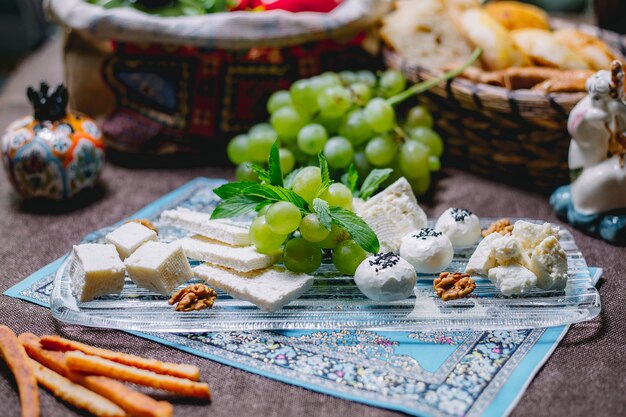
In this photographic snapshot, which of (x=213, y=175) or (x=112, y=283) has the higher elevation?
(x=112, y=283)

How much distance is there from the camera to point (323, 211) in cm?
84

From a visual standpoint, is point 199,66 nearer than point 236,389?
No

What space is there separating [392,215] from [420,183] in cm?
28

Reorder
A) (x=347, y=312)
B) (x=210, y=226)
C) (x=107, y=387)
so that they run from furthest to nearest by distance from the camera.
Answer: (x=210, y=226) < (x=347, y=312) < (x=107, y=387)

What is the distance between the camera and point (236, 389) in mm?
716

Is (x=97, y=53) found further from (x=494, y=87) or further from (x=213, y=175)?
(x=494, y=87)

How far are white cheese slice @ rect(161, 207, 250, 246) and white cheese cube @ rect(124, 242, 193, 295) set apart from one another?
6 centimetres

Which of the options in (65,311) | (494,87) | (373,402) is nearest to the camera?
(373,402)

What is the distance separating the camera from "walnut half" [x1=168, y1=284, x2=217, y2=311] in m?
0.81

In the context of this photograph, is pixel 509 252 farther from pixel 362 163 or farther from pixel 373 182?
pixel 362 163

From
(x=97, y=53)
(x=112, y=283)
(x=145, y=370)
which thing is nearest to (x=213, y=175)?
(x=97, y=53)

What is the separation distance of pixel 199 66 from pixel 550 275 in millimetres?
792

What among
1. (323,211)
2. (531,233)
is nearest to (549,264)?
(531,233)

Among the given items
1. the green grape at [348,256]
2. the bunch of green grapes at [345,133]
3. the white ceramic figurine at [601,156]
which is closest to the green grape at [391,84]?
the bunch of green grapes at [345,133]
